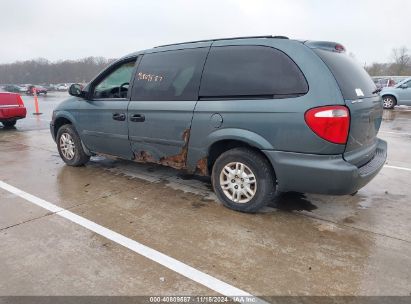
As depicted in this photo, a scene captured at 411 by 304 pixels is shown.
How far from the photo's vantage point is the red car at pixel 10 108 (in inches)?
408

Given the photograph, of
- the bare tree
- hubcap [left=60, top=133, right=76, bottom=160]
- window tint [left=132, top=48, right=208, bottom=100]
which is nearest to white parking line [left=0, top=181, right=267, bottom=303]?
hubcap [left=60, top=133, right=76, bottom=160]

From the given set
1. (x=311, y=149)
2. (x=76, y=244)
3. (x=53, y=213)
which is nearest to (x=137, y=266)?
(x=76, y=244)

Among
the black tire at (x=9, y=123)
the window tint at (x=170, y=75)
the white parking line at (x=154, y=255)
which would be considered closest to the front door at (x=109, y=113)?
the window tint at (x=170, y=75)

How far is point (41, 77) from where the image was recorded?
87.2m

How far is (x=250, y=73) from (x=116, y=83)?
90.9 inches

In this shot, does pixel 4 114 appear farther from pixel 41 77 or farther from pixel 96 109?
pixel 41 77

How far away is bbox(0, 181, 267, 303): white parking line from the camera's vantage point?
2.58 m

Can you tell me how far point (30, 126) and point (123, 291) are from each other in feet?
34.0

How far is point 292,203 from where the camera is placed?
4.20 meters

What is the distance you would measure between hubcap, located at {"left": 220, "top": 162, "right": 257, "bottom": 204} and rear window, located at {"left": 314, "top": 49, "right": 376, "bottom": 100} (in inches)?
49.9

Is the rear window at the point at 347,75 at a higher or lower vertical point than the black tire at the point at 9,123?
higher

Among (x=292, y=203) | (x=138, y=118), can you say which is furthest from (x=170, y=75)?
(x=292, y=203)

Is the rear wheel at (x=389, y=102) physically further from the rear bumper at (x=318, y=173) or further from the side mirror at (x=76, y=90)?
the side mirror at (x=76, y=90)

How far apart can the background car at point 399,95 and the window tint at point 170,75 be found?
46.9 feet
